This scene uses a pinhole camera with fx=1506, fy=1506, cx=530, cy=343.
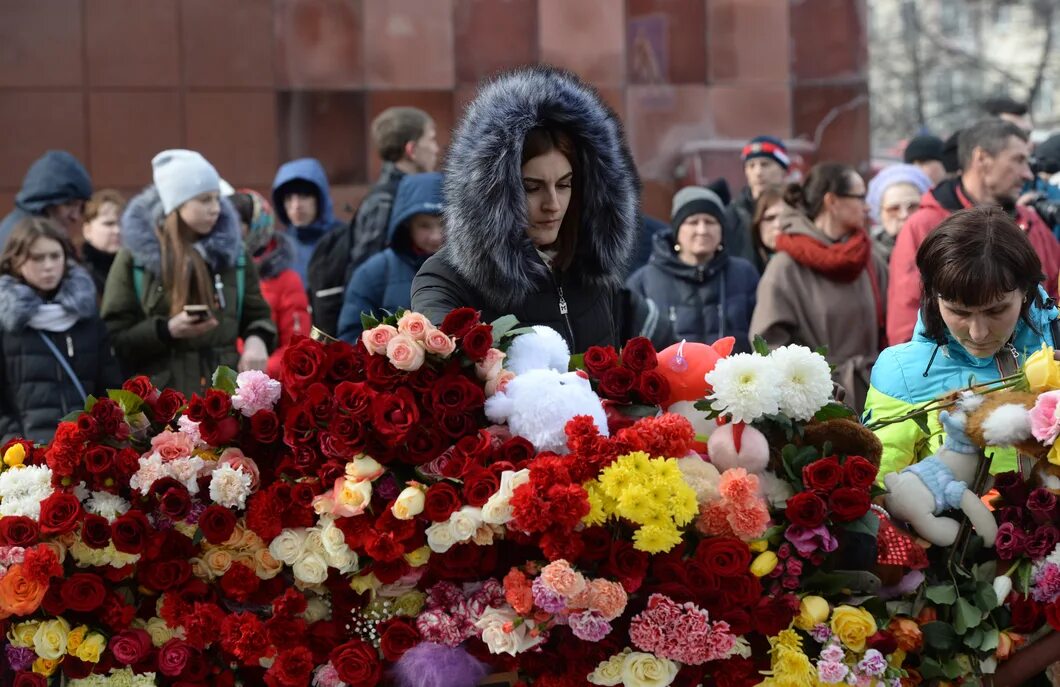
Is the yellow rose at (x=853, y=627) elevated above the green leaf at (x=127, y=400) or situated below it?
below

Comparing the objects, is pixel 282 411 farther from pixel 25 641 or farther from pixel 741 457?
pixel 741 457

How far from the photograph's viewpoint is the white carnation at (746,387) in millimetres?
2914

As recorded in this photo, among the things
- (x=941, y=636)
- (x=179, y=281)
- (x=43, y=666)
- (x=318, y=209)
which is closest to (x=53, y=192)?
(x=318, y=209)

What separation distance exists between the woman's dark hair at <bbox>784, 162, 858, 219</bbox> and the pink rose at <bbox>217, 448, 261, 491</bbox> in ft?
13.8

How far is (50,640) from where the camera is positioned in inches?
119

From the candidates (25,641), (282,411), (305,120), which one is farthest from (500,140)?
(305,120)

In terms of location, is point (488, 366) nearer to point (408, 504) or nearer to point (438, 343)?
point (438, 343)

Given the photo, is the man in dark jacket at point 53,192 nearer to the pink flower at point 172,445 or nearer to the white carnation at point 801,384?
the pink flower at point 172,445

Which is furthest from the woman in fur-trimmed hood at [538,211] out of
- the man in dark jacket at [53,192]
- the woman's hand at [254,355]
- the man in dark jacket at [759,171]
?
the man in dark jacket at [759,171]

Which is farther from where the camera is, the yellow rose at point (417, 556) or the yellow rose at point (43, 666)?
the yellow rose at point (43, 666)

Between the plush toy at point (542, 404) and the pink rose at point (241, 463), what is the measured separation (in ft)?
1.59

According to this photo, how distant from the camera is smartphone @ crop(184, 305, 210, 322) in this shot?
5941 mm

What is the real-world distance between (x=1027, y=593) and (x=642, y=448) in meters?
0.83

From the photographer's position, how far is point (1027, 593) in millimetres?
2975
